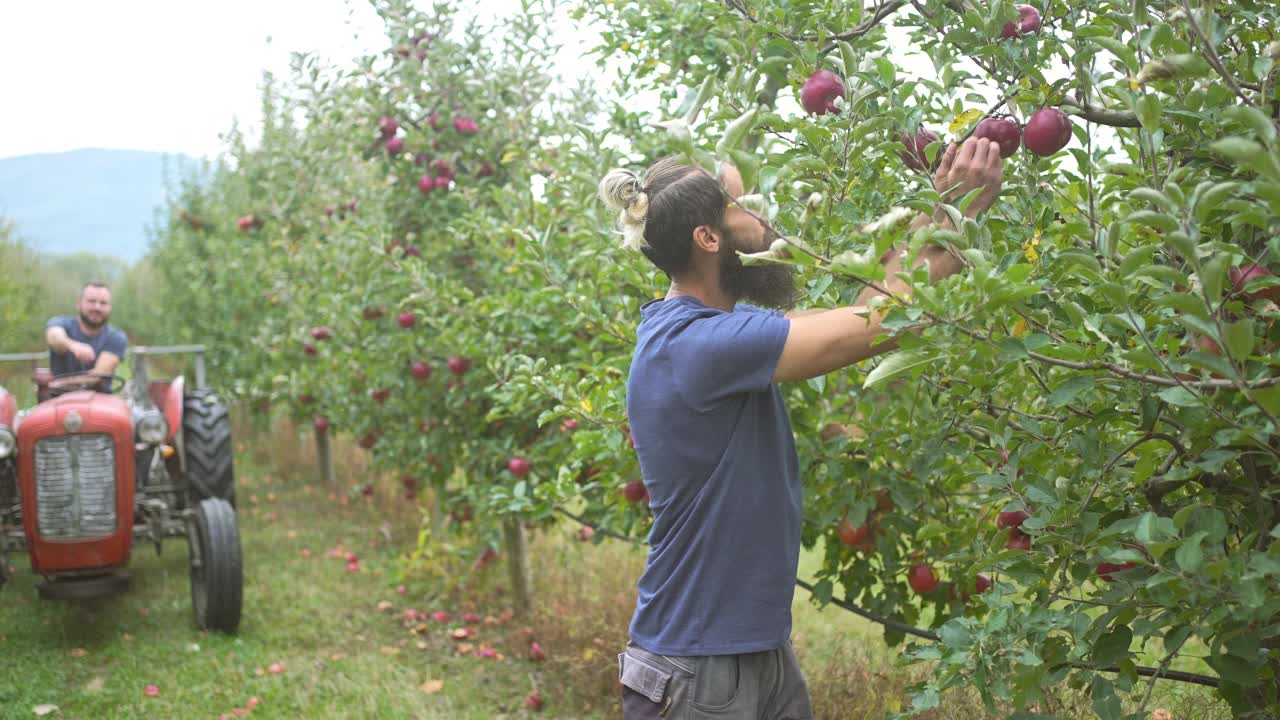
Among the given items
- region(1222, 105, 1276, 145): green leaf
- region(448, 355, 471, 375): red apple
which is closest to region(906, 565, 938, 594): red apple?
region(1222, 105, 1276, 145): green leaf

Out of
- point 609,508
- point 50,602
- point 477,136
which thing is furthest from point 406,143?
point 50,602

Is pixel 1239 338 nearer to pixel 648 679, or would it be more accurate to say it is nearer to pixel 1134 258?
pixel 1134 258

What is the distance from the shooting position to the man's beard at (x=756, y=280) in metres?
2.04

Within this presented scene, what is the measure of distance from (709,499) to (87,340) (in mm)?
5950

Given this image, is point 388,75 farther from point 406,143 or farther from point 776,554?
point 776,554

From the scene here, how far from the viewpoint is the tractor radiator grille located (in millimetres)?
5059

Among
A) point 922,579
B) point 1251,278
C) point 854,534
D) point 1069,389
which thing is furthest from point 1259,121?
point 922,579

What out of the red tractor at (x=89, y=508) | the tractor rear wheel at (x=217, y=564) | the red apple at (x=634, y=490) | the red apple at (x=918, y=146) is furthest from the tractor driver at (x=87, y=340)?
the red apple at (x=918, y=146)

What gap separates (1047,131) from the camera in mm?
1854

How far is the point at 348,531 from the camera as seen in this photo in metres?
8.18

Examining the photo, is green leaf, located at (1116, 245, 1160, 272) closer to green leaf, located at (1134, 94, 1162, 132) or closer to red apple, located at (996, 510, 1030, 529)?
green leaf, located at (1134, 94, 1162, 132)

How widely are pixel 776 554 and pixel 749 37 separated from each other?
1.30 metres

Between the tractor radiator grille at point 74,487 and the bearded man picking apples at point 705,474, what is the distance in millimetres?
4001

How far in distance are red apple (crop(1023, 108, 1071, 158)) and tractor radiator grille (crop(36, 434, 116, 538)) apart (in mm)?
4776
